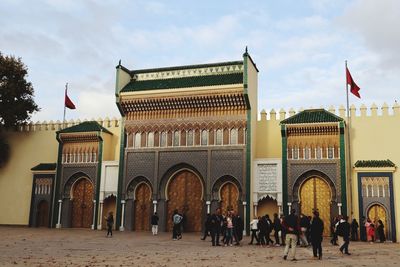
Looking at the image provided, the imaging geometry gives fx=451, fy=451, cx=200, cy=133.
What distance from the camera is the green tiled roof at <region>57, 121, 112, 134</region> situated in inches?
1104

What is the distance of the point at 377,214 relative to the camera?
22406mm

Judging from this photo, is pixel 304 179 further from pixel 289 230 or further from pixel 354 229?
pixel 289 230

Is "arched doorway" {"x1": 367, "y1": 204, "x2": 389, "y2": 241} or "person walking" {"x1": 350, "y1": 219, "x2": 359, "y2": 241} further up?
"arched doorway" {"x1": 367, "y1": 204, "x2": 389, "y2": 241}

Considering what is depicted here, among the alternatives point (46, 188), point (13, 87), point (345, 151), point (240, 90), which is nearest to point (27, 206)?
point (46, 188)

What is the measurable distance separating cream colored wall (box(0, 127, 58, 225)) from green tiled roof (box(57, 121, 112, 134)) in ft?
6.86

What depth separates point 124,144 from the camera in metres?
27.3

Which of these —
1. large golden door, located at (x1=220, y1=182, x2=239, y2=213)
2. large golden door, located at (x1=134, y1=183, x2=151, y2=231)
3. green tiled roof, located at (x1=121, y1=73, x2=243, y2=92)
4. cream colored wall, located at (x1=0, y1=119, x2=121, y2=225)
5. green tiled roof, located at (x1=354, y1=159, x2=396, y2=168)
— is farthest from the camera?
cream colored wall, located at (x1=0, y1=119, x2=121, y2=225)

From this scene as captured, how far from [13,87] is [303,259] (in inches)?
898

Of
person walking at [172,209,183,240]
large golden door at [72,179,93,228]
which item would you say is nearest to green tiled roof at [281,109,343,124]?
person walking at [172,209,183,240]

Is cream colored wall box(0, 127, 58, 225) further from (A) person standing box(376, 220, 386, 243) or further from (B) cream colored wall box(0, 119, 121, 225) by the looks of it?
(A) person standing box(376, 220, 386, 243)

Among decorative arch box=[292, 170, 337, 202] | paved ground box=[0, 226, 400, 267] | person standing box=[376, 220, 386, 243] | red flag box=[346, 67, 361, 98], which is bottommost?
paved ground box=[0, 226, 400, 267]

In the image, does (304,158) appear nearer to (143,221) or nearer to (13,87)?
(143,221)

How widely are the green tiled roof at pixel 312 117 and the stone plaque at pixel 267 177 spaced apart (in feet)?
8.48

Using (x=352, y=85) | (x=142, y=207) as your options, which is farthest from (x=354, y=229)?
(x=142, y=207)
